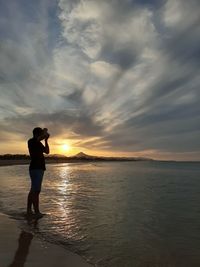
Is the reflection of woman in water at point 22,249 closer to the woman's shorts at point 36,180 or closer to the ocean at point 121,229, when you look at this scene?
the ocean at point 121,229

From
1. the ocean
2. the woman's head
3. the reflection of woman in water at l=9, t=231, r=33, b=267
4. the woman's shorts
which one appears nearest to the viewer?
the reflection of woman in water at l=9, t=231, r=33, b=267

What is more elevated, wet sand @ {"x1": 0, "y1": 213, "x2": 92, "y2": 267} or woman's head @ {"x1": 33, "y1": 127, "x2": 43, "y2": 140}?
woman's head @ {"x1": 33, "y1": 127, "x2": 43, "y2": 140}

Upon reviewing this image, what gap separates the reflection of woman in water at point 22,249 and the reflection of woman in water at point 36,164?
1.87 meters

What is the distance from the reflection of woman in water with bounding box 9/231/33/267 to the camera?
5053 millimetres

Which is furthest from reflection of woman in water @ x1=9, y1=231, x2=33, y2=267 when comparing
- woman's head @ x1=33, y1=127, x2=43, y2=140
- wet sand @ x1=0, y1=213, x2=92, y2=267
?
woman's head @ x1=33, y1=127, x2=43, y2=140

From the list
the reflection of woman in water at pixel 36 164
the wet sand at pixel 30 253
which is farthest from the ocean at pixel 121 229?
the reflection of woman in water at pixel 36 164

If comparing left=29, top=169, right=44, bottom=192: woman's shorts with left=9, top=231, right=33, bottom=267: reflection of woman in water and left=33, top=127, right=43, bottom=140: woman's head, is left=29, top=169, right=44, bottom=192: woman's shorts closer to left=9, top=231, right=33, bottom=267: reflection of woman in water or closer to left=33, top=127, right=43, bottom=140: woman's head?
left=33, top=127, right=43, bottom=140: woman's head

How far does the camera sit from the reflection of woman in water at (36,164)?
900cm

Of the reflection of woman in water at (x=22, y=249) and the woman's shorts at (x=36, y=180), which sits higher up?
the woman's shorts at (x=36, y=180)

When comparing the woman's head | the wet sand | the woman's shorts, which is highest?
the woman's head

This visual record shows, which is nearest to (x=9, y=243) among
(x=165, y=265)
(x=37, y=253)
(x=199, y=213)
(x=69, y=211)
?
(x=37, y=253)

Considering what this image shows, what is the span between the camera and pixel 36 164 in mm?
9078

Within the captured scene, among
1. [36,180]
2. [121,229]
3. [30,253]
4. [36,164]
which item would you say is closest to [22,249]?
[30,253]

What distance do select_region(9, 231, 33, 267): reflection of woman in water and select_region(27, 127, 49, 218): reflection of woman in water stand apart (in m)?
1.87
